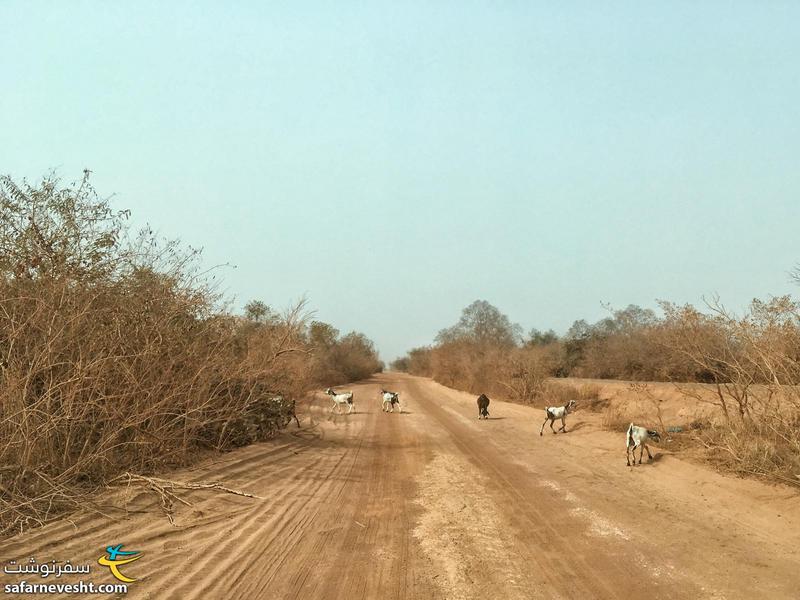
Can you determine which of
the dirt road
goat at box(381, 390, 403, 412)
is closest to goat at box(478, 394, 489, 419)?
goat at box(381, 390, 403, 412)

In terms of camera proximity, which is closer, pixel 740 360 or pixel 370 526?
pixel 370 526

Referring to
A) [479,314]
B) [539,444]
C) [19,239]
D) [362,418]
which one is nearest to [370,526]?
[19,239]

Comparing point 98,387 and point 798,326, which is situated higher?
point 798,326

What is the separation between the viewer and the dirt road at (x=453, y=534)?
4.78m

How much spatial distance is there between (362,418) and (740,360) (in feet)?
44.4

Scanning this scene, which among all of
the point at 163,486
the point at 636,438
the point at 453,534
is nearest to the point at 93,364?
the point at 163,486

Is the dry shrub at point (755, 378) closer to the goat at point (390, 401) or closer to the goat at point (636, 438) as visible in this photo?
the goat at point (636, 438)

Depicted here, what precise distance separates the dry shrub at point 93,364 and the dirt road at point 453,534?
2.39 feet

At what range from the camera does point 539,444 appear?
1367cm

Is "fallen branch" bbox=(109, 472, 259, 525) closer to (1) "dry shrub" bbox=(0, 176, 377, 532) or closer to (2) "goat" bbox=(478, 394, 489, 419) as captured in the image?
(1) "dry shrub" bbox=(0, 176, 377, 532)

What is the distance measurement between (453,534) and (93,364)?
478 cm

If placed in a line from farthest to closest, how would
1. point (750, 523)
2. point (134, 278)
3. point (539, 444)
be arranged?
point (539, 444)
point (134, 278)
point (750, 523)

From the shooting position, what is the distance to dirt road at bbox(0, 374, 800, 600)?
4.78 meters

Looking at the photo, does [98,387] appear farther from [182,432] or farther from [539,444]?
[539,444]
